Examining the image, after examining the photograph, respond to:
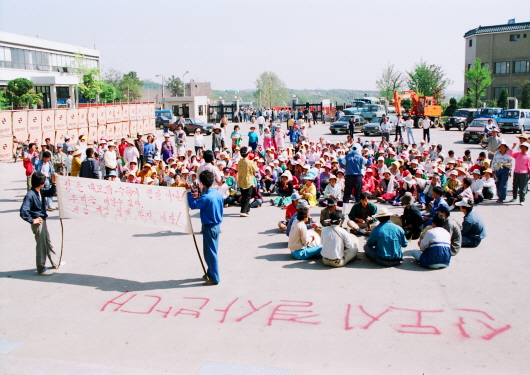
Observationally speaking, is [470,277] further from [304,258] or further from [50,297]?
[50,297]

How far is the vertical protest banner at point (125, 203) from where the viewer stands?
8.14m

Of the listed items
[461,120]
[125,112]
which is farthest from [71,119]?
[461,120]

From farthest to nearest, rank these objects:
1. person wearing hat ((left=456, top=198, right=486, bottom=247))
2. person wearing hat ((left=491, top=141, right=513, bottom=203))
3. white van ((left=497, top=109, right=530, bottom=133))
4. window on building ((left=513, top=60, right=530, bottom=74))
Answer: window on building ((left=513, top=60, right=530, bottom=74)) < white van ((left=497, top=109, right=530, bottom=133)) < person wearing hat ((left=491, top=141, right=513, bottom=203)) < person wearing hat ((left=456, top=198, right=486, bottom=247))

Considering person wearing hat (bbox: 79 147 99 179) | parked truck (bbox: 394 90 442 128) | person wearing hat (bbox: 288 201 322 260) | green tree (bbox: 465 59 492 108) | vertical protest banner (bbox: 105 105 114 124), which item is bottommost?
person wearing hat (bbox: 288 201 322 260)

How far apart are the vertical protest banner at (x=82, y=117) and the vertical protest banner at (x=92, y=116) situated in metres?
0.37

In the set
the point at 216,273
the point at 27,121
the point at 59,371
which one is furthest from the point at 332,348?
the point at 27,121

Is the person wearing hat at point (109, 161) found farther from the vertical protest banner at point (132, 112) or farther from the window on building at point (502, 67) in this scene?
the window on building at point (502, 67)

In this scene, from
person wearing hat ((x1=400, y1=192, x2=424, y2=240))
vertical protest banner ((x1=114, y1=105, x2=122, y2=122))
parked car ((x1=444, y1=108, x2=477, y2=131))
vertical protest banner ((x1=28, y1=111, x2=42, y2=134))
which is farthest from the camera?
parked car ((x1=444, y1=108, x2=477, y2=131))

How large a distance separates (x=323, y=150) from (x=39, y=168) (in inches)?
388

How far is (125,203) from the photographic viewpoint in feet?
27.7

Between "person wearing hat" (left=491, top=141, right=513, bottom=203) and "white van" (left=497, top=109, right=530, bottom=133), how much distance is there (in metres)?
22.7

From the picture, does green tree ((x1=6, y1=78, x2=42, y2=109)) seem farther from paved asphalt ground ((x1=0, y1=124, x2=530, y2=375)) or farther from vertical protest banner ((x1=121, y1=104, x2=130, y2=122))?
paved asphalt ground ((x1=0, y1=124, x2=530, y2=375))

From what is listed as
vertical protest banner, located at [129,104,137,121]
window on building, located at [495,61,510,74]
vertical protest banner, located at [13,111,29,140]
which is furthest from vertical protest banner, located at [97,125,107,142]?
window on building, located at [495,61,510,74]

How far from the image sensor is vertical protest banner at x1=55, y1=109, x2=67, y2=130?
92.1 ft
